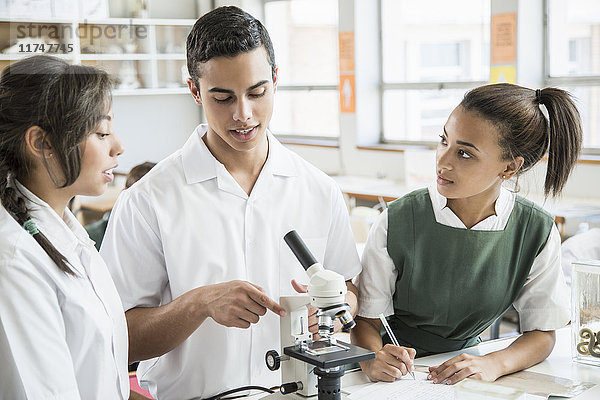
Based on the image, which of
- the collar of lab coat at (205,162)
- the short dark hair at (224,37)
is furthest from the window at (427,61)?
the short dark hair at (224,37)

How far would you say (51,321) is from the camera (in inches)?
42.0

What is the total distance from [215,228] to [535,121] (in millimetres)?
752

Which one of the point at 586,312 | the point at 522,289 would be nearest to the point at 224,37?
the point at 522,289

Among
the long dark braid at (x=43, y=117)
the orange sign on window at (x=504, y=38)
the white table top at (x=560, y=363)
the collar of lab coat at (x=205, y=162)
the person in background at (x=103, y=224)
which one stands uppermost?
the orange sign on window at (x=504, y=38)

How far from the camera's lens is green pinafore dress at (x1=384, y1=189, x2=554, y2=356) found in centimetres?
164

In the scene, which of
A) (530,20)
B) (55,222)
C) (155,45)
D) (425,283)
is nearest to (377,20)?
(530,20)

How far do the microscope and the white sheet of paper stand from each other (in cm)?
14

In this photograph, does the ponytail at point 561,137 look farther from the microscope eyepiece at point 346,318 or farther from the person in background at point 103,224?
the person in background at point 103,224

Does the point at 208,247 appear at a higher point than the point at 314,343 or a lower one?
higher

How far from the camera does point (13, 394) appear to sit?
108 cm

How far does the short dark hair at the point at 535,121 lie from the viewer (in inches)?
62.8

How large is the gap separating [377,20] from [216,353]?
461 cm

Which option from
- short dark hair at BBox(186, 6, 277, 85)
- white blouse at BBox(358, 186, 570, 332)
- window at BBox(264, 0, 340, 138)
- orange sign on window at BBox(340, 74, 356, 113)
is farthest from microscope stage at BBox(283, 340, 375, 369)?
window at BBox(264, 0, 340, 138)

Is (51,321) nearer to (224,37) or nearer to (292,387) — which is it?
(292,387)
